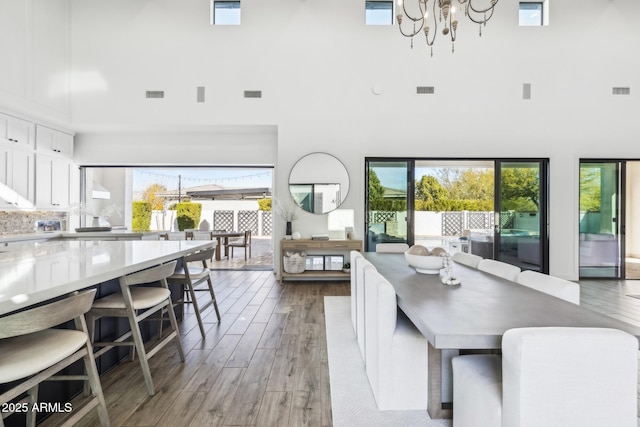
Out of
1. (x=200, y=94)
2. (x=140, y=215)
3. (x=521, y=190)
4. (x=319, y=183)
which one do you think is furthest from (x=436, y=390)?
(x=140, y=215)

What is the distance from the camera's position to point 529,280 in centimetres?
204

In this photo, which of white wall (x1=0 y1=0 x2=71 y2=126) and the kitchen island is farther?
white wall (x1=0 y1=0 x2=71 y2=126)

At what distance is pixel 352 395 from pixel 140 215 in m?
7.50

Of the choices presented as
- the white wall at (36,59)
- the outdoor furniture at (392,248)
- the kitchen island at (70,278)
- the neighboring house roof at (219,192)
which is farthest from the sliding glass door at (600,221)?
the white wall at (36,59)

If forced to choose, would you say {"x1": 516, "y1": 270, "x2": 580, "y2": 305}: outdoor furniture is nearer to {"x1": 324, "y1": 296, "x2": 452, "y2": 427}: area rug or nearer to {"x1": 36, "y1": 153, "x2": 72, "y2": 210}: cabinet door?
{"x1": 324, "y1": 296, "x2": 452, "y2": 427}: area rug

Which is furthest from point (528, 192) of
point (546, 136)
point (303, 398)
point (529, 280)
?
point (303, 398)

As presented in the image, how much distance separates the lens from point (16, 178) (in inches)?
177

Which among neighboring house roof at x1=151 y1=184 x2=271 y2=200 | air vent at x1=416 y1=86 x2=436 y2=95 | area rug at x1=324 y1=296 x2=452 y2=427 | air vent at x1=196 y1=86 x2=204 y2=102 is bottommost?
area rug at x1=324 y1=296 x2=452 y2=427

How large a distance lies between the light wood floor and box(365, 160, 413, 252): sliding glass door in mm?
2042

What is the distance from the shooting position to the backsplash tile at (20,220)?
15.4 feet

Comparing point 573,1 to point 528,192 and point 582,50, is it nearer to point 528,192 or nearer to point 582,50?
point 582,50

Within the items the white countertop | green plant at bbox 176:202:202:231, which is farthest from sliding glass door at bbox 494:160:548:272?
green plant at bbox 176:202:202:231

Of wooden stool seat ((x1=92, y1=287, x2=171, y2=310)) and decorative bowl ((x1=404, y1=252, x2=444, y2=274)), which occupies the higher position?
decorative bowl ((x1=404, y1=252, x2=444, y2=274))

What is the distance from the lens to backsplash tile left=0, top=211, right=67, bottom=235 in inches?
184
